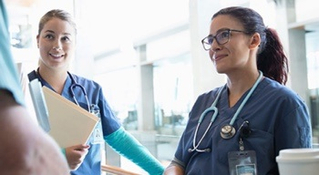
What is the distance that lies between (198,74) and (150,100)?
5.38m

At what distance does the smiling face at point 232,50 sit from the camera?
145 centimetres

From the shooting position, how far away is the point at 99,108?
1850 millimetres

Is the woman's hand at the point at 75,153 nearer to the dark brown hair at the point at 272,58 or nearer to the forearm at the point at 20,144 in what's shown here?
the dark brown hair at the point at 272,58

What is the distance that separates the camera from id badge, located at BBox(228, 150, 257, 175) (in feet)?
4.16

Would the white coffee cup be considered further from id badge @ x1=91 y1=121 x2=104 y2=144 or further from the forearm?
id badge @ x1=91 y1=121 x2=104 y2=144

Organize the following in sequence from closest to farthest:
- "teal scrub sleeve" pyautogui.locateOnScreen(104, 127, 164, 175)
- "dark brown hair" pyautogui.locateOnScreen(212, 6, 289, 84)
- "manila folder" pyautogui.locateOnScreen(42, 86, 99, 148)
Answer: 1. "manila folder" pyautogui.locateOnScreen(42, 86, 99, 148)
2. "dark brown hair" pyautogui.locateOnScreen(212, 6, 289, 84)
3. "teal scrub sleeve" pyautogui.locateOnScreen(104, 127, 164, 175)

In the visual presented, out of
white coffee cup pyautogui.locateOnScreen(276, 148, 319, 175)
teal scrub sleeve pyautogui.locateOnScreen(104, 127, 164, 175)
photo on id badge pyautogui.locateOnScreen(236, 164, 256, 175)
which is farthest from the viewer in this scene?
teal scrub sleeve pyautogui.locateOnScreen(104, 127, 164, 175)

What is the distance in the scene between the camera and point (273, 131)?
1292 mm

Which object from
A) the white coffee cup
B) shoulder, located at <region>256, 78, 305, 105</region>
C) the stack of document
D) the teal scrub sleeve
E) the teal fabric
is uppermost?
the teal fabric

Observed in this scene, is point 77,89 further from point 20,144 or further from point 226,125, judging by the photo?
point 20,144

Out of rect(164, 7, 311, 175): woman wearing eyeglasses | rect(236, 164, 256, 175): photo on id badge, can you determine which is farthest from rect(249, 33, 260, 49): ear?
rect(236, 164, 256, 175): photo on id badge

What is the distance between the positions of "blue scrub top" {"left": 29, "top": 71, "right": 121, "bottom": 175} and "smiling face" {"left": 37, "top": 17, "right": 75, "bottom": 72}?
104 mm

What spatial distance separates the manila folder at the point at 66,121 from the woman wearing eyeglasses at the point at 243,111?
38cm

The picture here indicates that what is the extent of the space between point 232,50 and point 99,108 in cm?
73
